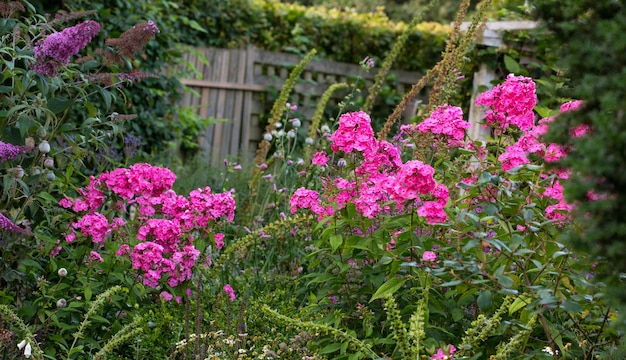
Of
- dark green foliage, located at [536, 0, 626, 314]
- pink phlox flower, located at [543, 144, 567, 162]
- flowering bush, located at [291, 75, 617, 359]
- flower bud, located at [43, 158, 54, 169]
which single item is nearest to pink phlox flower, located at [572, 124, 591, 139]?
dark green foliage, located at [536, 0, 626, 314]

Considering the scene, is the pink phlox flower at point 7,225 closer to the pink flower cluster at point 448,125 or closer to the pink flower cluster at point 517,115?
the pink flower cluster at point 448,125

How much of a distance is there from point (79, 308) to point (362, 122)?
57.4 inches

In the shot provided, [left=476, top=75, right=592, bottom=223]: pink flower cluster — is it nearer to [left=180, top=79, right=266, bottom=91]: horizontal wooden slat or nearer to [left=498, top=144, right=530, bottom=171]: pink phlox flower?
[left=498, top=144, right=530, bottom=171]: pink phlox flower

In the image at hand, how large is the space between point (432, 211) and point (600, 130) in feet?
3.91

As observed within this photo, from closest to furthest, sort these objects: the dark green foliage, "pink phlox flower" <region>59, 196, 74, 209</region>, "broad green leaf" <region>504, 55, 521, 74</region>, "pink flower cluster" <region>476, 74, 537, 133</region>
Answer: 1. the dark green foliage
2. "pink flower cluster" <region>476, 74, 537, 133</region>
3. "pink phlox flower" <region>59, 196, 74, 209</region>
4. "broad green leaf" <region>504, 55, 521, 74</region>

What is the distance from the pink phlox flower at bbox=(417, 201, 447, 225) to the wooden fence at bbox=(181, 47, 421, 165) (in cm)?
706

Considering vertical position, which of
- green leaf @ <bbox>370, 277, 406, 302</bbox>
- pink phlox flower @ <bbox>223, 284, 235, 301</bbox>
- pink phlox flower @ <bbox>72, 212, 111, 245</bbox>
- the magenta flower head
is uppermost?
the magenta flower head

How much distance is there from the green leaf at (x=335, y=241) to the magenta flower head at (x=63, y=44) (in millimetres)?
1176

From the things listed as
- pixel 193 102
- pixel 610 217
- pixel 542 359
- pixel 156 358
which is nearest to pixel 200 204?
pixel 156 358

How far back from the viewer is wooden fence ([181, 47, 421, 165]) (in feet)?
32.8

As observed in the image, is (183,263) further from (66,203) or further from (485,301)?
(485,301)

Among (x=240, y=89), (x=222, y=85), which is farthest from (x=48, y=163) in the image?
(x=240, y=89)

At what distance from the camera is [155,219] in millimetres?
3559

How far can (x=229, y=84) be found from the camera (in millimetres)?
10211
